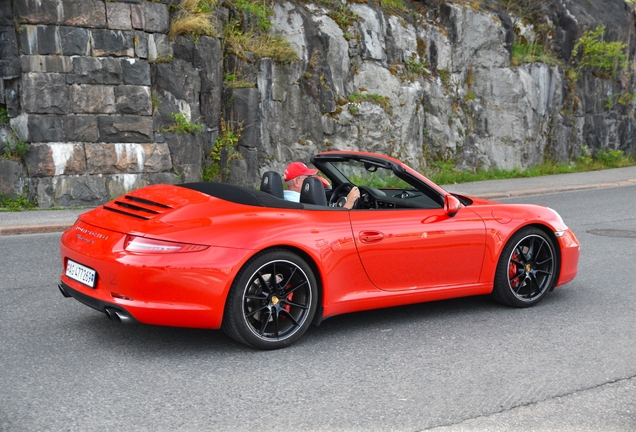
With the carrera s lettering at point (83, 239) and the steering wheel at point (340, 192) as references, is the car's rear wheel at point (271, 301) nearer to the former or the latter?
the carrera s lettering at point (83, 239)

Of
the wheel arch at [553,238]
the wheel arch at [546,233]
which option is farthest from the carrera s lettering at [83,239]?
the wheel arch at [553,238]

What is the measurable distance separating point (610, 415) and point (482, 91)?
1904 cm

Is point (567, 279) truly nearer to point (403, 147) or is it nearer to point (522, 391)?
point (522, 391)

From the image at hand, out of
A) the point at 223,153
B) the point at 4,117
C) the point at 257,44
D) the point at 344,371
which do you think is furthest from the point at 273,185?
the point at 257,44

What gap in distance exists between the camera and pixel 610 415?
4.17m

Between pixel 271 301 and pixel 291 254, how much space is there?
1.13ft

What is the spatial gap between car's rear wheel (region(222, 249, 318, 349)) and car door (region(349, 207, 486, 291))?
21.8 inches

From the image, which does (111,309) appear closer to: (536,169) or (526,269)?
(526,269)

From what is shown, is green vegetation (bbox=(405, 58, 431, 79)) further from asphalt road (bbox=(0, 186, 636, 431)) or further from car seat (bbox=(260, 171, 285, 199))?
car seat (bbox=(260, 171, 285, 199))

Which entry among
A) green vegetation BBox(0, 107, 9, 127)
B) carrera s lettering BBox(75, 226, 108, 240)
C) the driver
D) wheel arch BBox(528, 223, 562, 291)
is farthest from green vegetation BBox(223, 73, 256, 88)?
carrera s lettering BBox(75, 226, 108, 240)

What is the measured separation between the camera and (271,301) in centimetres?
511

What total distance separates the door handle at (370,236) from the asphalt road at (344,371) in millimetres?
726

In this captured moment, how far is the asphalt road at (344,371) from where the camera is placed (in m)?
4.03

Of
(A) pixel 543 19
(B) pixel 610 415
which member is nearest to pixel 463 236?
(B) pixel 610 415
